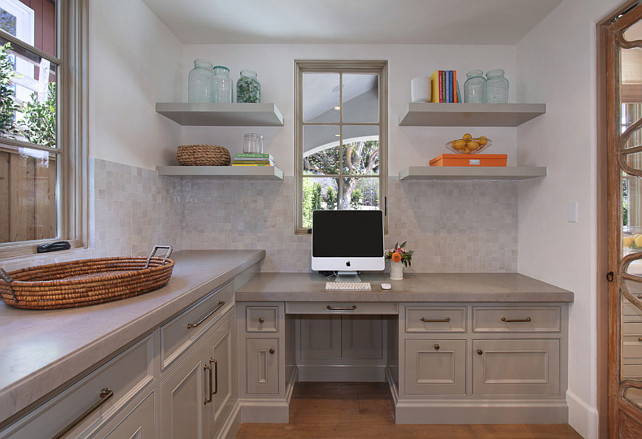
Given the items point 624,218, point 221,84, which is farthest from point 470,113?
point 221,84

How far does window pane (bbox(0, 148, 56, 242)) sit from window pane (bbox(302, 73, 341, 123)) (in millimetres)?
1745

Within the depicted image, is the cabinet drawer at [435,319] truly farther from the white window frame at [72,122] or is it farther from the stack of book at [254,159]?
the white window frame at [72,122]

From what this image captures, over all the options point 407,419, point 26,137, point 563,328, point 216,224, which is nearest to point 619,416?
point 563,328

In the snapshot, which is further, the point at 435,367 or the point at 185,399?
the point at 435,367

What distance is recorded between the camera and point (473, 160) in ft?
7.55

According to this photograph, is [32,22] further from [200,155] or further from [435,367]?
[435,367]

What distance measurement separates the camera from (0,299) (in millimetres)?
1120

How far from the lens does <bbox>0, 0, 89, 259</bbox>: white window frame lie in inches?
63.6

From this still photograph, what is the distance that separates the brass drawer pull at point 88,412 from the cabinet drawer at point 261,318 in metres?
1.15

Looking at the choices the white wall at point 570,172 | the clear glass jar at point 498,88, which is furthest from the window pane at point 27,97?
the white wall at point 570,172

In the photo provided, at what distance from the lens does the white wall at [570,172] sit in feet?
6.10

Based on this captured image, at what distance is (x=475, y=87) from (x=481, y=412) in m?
2.11

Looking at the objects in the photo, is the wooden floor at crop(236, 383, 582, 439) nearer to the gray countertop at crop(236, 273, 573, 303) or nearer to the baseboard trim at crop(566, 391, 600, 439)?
the baseboard trim at crop(566, 391, 600, 439)

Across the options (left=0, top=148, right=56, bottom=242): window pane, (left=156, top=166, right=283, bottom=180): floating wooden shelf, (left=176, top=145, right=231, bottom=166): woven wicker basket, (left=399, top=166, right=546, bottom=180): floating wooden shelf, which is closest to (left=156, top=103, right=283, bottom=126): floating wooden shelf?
(left=176, top=145, right=231, bottom=166): woven wicker basket
